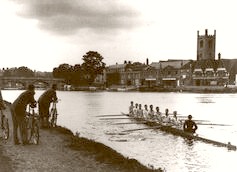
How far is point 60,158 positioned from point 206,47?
144097 mm

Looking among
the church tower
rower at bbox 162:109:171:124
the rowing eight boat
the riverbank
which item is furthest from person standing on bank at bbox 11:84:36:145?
the church tower

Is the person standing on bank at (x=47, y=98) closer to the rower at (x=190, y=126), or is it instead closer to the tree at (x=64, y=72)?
Answer: the rower at (x=190, y=126)

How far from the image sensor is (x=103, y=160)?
44.7 ft

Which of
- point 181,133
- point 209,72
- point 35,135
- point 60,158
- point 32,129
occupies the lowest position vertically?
point 181,133

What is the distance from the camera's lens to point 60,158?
13.1m

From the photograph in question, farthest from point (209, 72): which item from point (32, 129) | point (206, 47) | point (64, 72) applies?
point (32, 129)

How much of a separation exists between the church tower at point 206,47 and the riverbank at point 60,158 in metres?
139

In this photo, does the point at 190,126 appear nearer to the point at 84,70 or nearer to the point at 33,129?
the point at 33,129

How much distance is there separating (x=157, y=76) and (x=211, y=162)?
133518 millimetres

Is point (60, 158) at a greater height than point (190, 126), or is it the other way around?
point (60, 158)

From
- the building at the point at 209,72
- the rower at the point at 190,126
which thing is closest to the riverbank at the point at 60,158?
the rower at the point at 190,126

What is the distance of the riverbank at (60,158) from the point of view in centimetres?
1164

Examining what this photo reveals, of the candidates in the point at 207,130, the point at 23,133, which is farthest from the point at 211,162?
the point at 207,130

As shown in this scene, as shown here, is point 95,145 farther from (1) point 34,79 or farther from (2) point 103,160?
(1) point 34,79
